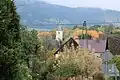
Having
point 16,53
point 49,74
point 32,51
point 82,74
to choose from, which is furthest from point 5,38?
point 82,74

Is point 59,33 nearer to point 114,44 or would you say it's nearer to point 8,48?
point 114,44

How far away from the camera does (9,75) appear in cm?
1888

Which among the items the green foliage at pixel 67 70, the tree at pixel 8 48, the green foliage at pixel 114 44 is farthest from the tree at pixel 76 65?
the green foliage at pixel 114 44

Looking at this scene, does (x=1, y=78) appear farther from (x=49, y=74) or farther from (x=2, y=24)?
(x=49, y=74)

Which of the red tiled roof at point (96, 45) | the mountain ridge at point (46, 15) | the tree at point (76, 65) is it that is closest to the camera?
the tree at point (76, 65)

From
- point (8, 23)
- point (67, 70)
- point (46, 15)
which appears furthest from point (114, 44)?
point (46, 15)

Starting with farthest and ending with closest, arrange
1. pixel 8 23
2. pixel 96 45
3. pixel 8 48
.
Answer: pixel 96 45, pixel 8 23, pixel 8 48

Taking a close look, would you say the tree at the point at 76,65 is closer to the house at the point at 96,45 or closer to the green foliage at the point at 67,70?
the green foliage at the point at 67,70

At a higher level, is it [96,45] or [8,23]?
[8,23]

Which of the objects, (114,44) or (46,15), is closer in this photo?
(114,44)

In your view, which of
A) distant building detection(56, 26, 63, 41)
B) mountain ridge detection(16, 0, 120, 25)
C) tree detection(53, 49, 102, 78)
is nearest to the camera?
tree detection(53, 49, 102, 78)

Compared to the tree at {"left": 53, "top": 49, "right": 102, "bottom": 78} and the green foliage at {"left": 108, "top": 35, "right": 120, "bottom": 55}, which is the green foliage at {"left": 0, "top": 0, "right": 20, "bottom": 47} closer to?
the tree at {"left": 53, "top": 49, "right": 102, "bottom": 78}

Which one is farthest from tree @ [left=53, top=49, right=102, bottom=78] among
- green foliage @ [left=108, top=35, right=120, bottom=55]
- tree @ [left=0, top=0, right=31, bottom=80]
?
green foliage @ [left=108, top=35, right=120, bottom=55]

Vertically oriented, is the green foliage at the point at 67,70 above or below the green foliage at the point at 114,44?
above
